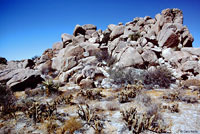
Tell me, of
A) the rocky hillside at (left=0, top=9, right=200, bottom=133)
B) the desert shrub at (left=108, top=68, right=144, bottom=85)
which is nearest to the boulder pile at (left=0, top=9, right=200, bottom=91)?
the rocky hillside at (left=0, top=9, right=200, bottom=133)

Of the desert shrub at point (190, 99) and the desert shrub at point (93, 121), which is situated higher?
the desert shrub at point (190, 99)

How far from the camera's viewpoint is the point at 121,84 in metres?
7.22

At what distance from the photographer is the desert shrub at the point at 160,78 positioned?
6.72m

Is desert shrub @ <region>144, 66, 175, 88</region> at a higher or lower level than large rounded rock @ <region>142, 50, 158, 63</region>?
lower

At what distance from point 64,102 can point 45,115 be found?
48.5 inches

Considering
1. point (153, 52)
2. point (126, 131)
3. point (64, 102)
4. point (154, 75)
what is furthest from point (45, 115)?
point (153, 52)

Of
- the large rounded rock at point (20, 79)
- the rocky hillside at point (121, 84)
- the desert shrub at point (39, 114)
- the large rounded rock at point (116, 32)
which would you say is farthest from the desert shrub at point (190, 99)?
the large rounded rock at point (116, 32)

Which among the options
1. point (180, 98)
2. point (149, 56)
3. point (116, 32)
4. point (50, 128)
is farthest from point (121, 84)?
point (116, 32)

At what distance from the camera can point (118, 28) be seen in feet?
50.3

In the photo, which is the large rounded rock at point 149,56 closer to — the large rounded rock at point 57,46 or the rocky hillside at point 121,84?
the rocky hillside at point 121,84

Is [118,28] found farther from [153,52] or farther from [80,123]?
[80,123]

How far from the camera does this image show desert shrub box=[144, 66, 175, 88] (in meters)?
6.72

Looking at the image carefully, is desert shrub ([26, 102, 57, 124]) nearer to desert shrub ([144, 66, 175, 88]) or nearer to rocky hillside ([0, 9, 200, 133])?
rocky hillside ([0, 9, 200, 133])

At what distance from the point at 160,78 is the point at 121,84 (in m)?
2.47
